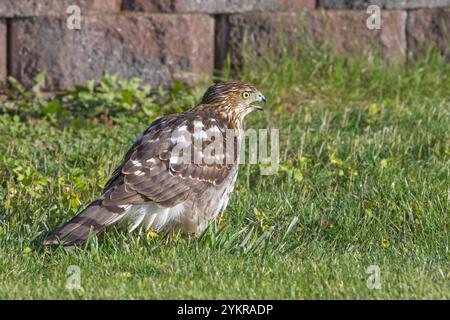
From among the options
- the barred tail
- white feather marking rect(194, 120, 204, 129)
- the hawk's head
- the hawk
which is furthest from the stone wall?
the barred tail

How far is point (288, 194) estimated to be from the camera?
7.43 meters

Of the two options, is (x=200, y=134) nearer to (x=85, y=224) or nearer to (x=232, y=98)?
(x=232, y=98)

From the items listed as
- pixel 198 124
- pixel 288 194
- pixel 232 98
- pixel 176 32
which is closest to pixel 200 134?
pixel 198 124

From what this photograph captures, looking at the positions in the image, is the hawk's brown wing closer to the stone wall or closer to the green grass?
the green grass

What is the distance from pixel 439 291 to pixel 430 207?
1534mm

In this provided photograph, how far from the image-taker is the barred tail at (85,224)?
6090mm

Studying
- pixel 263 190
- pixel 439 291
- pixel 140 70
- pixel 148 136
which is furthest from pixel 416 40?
pixel 439 291

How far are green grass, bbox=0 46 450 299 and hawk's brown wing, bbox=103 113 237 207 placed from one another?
0.91ft

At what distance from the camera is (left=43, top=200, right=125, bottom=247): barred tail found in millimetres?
6090

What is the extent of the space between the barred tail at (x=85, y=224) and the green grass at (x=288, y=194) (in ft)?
0.26

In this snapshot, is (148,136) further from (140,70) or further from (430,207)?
(140,70)

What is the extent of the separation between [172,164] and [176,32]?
360cm

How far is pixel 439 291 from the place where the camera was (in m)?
5.45

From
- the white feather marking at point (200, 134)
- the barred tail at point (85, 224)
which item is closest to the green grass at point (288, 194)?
the barred tail at point (85, 224)
